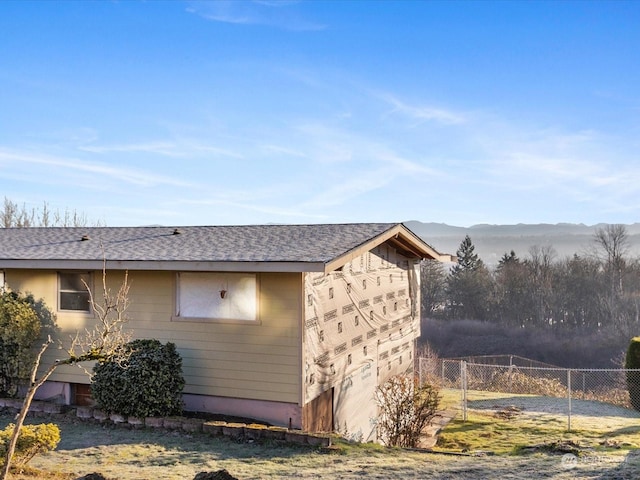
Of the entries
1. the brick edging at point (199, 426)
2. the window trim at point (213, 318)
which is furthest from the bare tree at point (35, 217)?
the window trim at point (213, 318)

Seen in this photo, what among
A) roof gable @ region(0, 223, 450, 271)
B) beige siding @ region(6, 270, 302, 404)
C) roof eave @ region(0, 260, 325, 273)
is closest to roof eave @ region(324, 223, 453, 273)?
roof gable @ region(0, 223, 450, 271)

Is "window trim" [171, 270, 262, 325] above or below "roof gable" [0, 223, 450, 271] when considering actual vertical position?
below

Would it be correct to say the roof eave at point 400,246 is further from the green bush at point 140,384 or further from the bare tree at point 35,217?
the bare tree at point 35,217

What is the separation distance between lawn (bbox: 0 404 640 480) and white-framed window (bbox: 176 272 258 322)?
216 centimetres

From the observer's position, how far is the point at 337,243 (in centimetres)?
1007

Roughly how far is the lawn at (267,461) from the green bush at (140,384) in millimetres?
407

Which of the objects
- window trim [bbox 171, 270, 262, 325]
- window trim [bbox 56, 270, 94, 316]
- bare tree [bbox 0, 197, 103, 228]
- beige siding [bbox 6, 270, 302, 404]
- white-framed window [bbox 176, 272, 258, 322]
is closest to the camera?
beige siding [bbox 6, 270, 302, 404]

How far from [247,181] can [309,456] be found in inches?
915

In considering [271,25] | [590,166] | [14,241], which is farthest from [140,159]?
[590,166]

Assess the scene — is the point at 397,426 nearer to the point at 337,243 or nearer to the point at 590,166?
the point at 337,243

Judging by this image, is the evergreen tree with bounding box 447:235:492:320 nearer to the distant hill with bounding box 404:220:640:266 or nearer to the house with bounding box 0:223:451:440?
the distant hill with bounding box 404:220:640:266

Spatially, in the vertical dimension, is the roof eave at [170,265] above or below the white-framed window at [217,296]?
above

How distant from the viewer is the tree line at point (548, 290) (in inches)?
2012

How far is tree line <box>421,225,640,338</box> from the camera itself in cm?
5109
